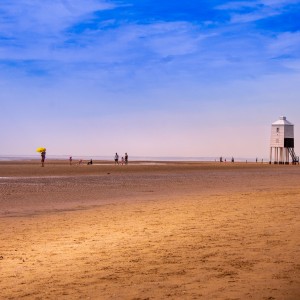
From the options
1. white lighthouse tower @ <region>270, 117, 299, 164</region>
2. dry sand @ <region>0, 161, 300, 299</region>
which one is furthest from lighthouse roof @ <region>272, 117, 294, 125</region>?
dry sand @ <region>0, 161, 300, 299</region>

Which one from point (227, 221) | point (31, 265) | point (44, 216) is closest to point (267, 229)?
point (227, 221)

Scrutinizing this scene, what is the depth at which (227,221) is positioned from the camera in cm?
1633

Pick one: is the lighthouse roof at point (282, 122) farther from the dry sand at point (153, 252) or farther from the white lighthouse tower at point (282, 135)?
the dry sand at point (153, 252)

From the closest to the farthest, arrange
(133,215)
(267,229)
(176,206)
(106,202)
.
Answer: (267,229) → (133,215) → (176,206) → (106,202)

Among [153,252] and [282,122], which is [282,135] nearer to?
[282,122]

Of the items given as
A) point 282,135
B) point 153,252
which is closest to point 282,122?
point 282,135

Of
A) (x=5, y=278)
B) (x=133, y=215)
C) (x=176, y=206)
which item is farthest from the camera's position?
(x=176, y=206)

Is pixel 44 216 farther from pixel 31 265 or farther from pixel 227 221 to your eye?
pixel 31 265

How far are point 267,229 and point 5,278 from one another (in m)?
7.19

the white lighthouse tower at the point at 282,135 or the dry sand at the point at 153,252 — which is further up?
the white lighthouse tower at the point at 282,135

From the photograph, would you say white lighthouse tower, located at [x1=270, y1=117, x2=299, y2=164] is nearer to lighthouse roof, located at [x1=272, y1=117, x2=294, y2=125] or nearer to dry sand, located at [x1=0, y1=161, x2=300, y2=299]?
lighthouse roof, located at [x1=272, y1=117, x2=294, y2=125]

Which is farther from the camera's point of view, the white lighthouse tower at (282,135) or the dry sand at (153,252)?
the white lighthouse tower at (282,135)

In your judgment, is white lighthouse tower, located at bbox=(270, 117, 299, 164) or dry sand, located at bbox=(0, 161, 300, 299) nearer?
dry sand, located at bbox=(0, 161, 300, 299)

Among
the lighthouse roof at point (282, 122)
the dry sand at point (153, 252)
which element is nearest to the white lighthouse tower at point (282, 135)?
the lighthouse roof at point (282, 122)
